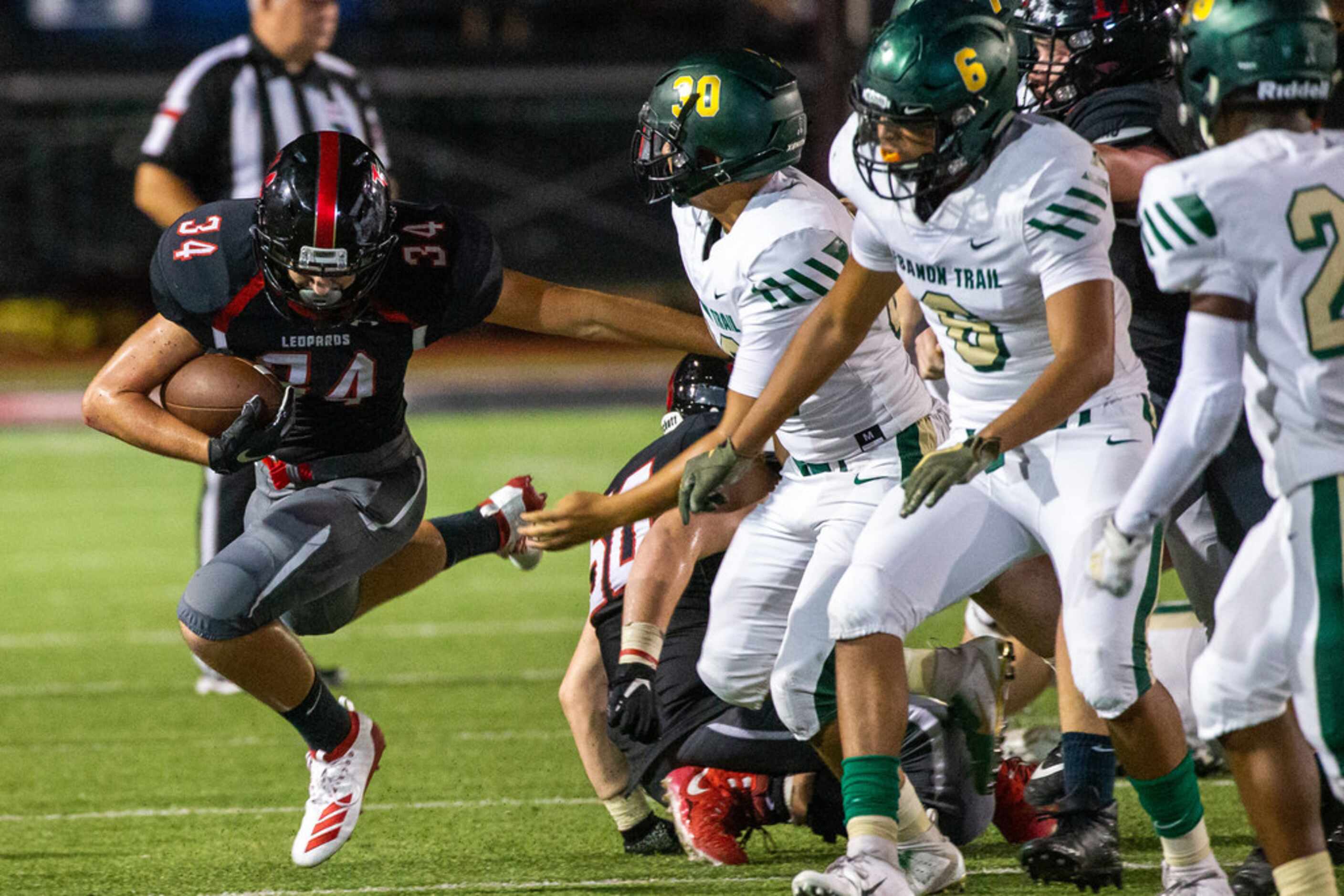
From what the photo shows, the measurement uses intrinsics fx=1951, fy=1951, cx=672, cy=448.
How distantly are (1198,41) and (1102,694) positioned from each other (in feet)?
3.43

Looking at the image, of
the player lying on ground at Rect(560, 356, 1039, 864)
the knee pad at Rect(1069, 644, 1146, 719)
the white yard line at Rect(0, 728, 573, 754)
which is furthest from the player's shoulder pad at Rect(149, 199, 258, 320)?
the knee pad at Rect(1069, 644, 1146, 719)

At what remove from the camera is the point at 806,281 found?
143 inches

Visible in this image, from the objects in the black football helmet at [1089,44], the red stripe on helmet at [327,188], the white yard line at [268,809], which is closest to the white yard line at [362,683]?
the white yard line at [268,809]

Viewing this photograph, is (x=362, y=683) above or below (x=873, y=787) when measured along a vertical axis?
below

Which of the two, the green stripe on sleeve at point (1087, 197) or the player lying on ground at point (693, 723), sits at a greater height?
the green stripe on sleeve at point (1087, 197)

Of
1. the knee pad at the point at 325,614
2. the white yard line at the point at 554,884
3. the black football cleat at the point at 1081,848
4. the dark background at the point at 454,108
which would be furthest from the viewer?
the dark background at the point at 454,108

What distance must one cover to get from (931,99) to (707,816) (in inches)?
59.1

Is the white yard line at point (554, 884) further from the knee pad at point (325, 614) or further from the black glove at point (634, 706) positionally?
the knee pad at point (325, 614)

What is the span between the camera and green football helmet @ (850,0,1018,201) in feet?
10.6

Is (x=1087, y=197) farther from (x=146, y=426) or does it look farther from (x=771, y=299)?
(x=146, y=426)

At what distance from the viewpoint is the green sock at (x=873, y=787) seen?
10.7ft

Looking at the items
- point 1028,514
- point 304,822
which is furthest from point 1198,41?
point 304,822

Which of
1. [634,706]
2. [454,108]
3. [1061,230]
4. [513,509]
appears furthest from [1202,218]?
[454,108]

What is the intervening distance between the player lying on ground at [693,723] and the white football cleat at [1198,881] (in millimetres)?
550
